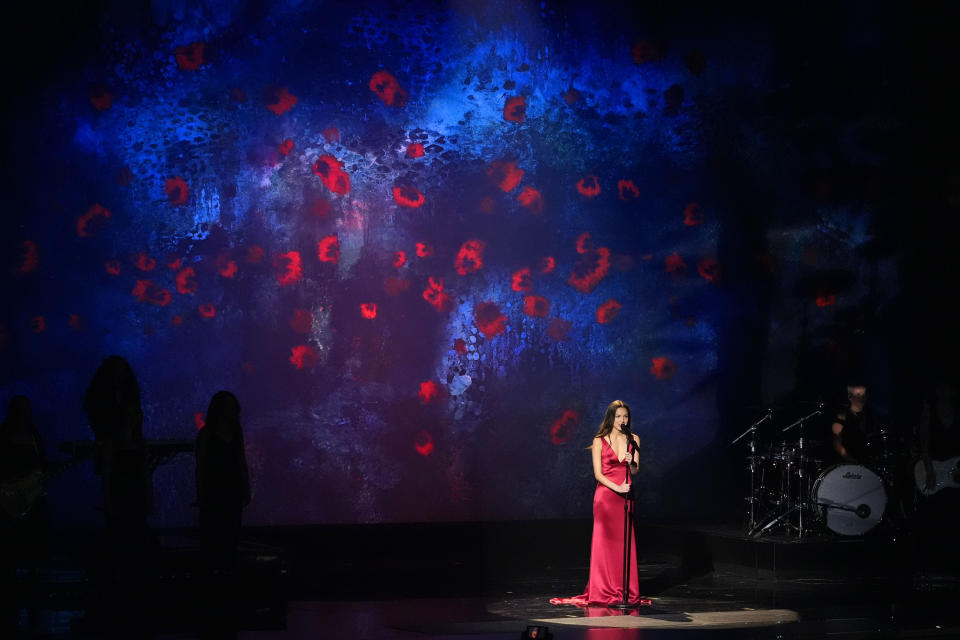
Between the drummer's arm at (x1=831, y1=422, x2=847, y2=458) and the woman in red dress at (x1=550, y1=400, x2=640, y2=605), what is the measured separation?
275 cm

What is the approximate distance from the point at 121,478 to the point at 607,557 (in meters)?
3.15

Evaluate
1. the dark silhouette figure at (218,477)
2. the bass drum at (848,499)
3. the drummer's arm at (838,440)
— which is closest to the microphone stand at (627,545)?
the bass drum at (848,499)

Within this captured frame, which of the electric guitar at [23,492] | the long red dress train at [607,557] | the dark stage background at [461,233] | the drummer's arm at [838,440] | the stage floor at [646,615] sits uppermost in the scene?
the dark stage background at [461,233]

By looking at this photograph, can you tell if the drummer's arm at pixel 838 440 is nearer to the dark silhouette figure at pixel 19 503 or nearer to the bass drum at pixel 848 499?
the bass drum at pixel 848 499

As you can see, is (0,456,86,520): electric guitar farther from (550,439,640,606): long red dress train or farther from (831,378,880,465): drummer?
(831,378,880,465): drummer

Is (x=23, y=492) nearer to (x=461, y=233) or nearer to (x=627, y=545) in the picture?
(x=627, y=545)

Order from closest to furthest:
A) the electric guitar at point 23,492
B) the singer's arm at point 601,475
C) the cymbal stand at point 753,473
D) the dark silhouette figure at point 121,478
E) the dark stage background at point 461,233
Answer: the dark silhouette figure at point 121,478 < the electric guitar at point 23,492 < the singer's arm at point 601,475 < the dark stage background at point 461,233 < the cymbal stand at point 753,473

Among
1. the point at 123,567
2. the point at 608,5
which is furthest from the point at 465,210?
the point at 123,567

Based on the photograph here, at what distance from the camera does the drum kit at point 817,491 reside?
8.80 metres

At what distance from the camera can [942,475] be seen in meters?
9.19

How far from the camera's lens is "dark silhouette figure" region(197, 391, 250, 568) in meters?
6.70

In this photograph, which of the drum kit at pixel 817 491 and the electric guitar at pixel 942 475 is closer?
the drum kit at pixel 817 491

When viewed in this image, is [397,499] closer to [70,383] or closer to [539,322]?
[539,322]

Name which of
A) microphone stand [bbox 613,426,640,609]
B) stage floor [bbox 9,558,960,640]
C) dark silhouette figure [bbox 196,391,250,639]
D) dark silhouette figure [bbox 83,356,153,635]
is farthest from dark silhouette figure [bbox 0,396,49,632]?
microphone stand [bbox 613,426,640,609]
